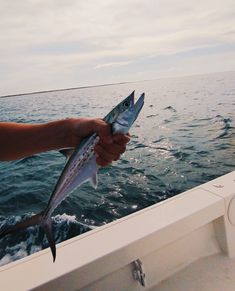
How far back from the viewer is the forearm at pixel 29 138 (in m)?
1.93

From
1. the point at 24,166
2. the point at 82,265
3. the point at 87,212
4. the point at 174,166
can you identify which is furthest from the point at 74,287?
the point at 24,166

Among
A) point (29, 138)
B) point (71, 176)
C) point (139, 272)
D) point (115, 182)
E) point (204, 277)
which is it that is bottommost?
point (115, 182)

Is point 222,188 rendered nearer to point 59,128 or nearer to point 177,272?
point 177,272

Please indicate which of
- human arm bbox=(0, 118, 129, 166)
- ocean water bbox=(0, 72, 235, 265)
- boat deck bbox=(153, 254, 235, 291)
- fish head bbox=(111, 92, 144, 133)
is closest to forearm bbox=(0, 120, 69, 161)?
human arm bbox=(0, 118, 129, 166)

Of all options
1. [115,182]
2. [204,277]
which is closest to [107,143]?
[204,277]

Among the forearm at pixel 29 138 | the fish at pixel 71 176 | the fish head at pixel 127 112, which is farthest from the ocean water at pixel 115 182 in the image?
the fish head at pixel 127 112

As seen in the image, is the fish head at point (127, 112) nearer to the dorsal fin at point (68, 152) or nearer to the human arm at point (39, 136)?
the human arm at point (39, 136)

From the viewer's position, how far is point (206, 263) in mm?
2691

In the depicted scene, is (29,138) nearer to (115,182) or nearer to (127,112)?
(127,112)

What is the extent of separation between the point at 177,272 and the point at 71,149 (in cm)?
142

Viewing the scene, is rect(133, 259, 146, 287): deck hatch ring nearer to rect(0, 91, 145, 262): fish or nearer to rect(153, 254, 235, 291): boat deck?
rect(153, 254, 235, 291): boat deck

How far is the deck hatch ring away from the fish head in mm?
1222

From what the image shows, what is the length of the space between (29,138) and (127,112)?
718 millimetres

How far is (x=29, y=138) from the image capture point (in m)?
1.96
